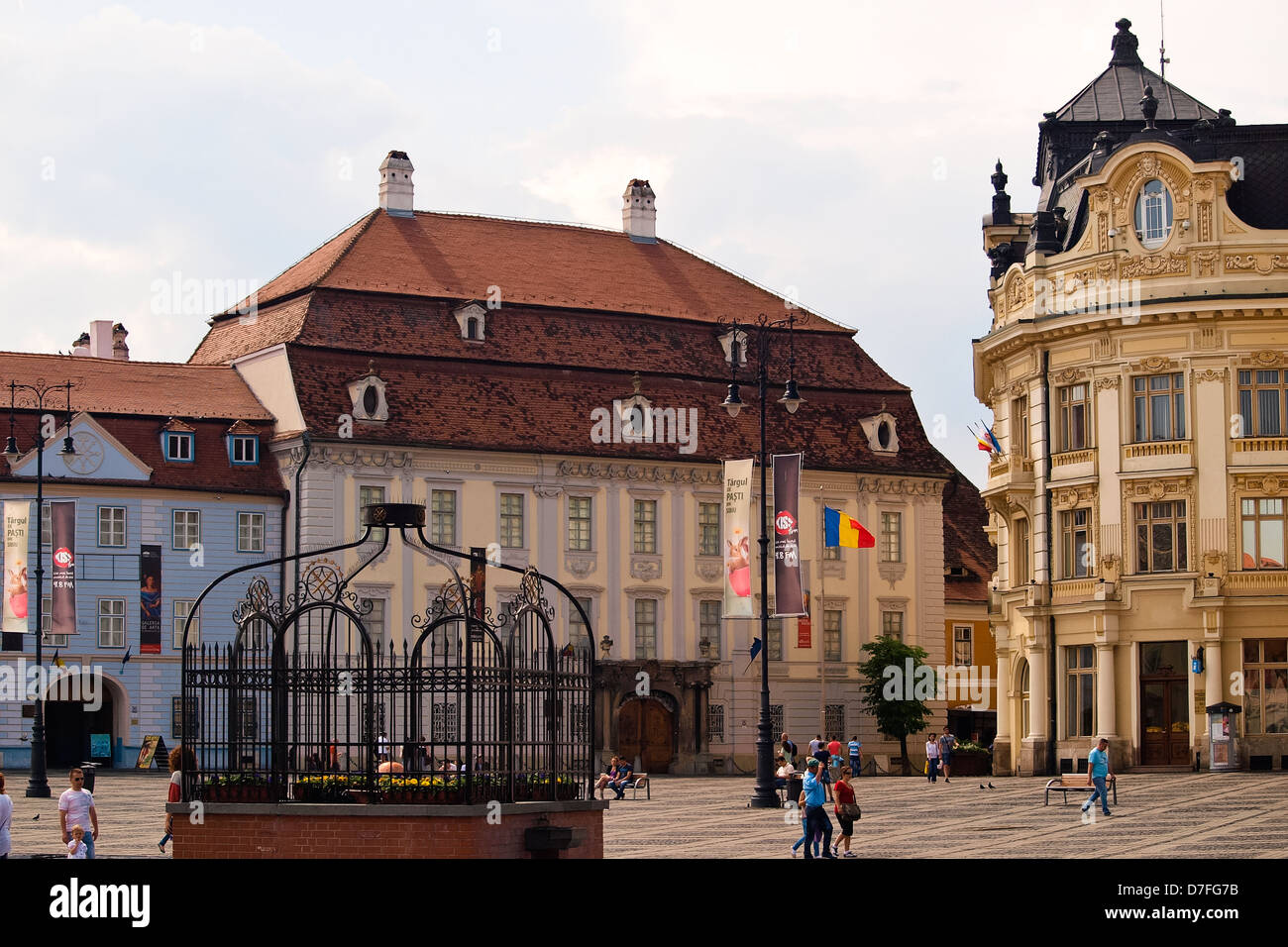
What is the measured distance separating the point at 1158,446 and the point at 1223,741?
7.48 meters

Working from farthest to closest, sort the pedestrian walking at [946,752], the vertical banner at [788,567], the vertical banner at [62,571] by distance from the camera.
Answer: the vertical banner at [62,571] < the pedestrian walking at [946,752] < the vertical banner at [788,567]

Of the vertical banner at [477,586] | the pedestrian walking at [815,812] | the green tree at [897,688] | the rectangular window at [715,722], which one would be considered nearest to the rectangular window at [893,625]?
the green tree at [897,688]

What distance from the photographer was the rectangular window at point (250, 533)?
72.2m

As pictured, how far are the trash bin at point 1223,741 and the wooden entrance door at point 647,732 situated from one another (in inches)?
901

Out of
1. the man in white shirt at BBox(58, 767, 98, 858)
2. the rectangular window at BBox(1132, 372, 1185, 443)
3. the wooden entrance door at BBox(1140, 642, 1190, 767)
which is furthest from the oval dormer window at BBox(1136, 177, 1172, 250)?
the man in white shirt at BBox(58, 767, 98, 858)

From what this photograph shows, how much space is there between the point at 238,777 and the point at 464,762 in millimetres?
2564

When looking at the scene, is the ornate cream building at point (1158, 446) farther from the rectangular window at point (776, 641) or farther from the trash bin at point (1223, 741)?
the rectangular window at point (776, 641)

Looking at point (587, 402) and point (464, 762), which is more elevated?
point (587, 402)

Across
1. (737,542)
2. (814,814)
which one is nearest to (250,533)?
(737,542)

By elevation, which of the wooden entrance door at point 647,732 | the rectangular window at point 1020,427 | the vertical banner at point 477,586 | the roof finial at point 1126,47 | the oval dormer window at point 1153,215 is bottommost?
the wooden entrance door at point 647,732
